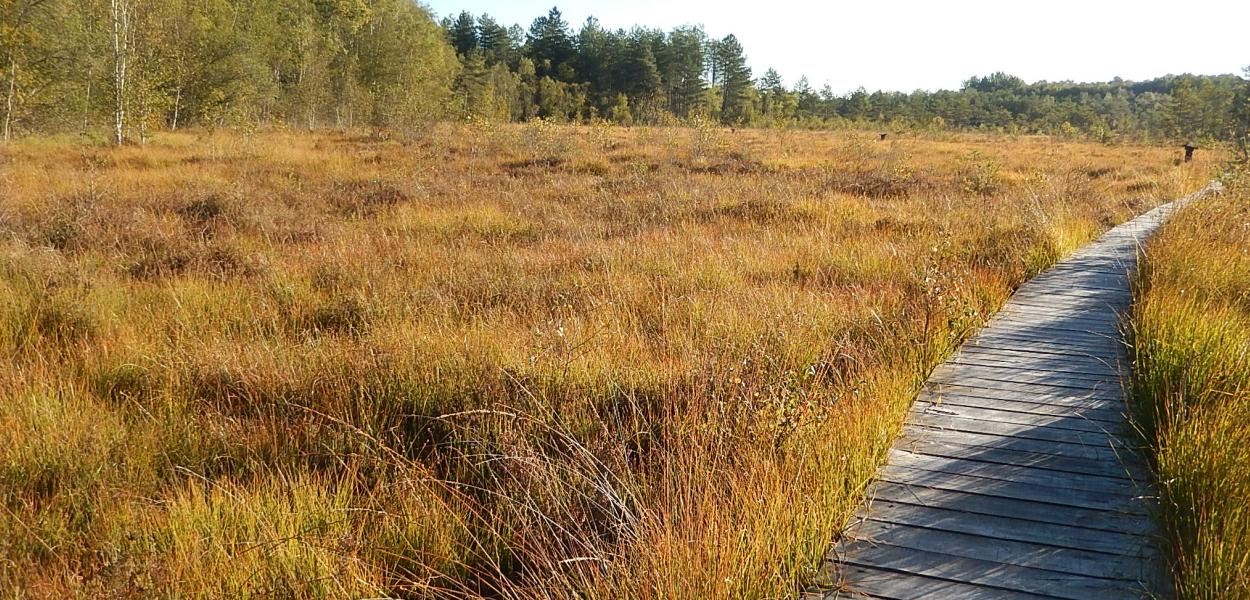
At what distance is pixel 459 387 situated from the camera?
380 centimetres

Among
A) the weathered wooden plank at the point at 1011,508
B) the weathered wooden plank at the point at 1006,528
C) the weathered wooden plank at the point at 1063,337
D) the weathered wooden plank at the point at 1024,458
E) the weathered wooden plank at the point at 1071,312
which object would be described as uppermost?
the weathered wooden plank at the point at 1071,312

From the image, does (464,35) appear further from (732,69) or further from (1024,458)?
(1024,458)

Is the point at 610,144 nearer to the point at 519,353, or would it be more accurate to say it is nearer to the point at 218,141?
the point at 218,141

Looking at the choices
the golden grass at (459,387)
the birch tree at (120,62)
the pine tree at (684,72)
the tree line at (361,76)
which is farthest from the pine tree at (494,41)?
the golden grass at (459,387)

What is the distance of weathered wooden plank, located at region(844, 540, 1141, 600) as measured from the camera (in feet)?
7.04

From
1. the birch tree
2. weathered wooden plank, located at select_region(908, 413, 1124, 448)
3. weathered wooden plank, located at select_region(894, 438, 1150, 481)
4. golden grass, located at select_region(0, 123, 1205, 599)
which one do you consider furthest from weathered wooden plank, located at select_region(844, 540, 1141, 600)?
the birch tree

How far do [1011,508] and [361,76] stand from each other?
37744 millimetres

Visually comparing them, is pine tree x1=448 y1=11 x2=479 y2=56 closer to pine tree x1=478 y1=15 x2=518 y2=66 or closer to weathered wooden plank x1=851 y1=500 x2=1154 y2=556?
pine tree x1=478 y1=15 x2=518 y2=66

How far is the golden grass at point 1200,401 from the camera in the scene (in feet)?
6.77

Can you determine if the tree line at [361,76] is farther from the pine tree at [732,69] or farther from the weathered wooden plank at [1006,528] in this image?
the weathered wooden plank at [1006,528]

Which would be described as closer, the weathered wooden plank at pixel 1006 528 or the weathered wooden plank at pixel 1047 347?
the weathered wooden plank at pixel 1006 528

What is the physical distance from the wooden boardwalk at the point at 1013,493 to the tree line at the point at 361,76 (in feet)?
36.6

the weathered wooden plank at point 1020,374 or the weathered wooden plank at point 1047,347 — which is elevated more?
the weathered wooden plank at point 1047,347

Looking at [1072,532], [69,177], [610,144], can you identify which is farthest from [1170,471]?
[610,144]
